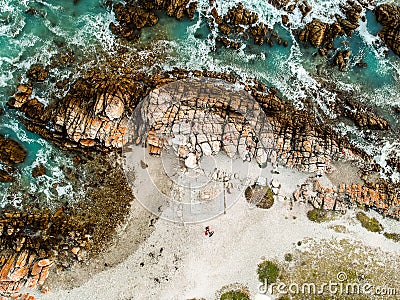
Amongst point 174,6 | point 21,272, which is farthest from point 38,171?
point 174,6

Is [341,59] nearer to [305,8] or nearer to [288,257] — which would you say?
[305,8]

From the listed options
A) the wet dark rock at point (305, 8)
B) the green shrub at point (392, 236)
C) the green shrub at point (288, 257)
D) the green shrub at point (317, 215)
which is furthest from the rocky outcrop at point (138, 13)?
the green shrub at point (392, 236)

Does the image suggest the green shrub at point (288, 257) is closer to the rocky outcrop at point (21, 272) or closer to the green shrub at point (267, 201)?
the green shrub at point (267, 201)

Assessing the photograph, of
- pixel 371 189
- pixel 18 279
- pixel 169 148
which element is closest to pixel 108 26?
pixel 169 148

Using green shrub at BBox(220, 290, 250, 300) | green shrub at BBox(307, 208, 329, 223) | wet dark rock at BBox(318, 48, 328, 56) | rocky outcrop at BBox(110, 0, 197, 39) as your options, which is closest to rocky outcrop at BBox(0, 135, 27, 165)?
rocky outcrop at BBox(110, 0, 197, 39)

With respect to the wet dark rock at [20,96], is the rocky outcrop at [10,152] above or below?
below

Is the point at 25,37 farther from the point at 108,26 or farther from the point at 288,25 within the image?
the point at 288,25
